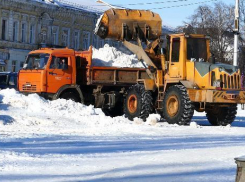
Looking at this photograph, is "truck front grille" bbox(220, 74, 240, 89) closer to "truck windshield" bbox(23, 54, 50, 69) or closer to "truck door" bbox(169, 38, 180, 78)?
"truck door" bbox(169, 38, 180, 78)

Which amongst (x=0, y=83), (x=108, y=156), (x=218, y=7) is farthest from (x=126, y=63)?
(x=218, y=7)

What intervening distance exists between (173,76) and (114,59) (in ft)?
17.1

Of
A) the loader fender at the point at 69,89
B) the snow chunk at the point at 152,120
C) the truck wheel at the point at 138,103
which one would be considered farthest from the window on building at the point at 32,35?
the snow chunk at the point at 152,120

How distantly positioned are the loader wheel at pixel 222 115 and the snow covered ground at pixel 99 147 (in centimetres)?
225

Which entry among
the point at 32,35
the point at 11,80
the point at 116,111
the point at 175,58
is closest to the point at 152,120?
the point at 175,58

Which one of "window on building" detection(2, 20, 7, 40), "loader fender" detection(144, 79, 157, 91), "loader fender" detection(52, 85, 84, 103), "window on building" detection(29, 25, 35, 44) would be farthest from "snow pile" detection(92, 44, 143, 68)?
"window on building" detection(29, 25, 35, 44)

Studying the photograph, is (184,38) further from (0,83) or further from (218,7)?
(218,7)

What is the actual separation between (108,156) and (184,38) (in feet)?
36.2

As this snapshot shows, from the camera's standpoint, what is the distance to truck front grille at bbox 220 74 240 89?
22.6 metres

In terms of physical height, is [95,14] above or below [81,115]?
above

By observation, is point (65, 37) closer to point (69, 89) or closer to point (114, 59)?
point (114, 59)

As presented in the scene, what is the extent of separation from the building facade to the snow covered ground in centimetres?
3651

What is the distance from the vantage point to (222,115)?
2428cm

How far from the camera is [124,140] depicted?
16.3 m
